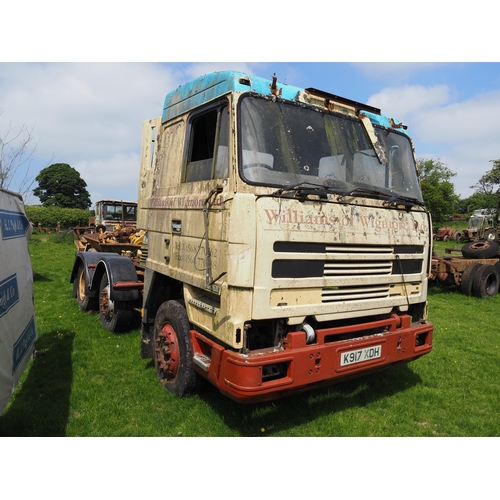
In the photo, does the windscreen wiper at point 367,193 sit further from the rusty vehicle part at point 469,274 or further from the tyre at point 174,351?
the rusty vehicle part at point 469,274

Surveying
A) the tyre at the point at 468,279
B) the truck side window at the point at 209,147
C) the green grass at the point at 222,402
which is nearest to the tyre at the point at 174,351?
the green grass at the point at 222,402

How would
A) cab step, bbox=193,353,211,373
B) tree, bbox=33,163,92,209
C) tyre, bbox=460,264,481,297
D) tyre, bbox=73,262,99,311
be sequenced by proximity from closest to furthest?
cab step, bbox=193,353,211,373, tyre, bbox=73,262,99,311, tyre, bbox=460,264,481,297, tree, bbox=33,163,92,209

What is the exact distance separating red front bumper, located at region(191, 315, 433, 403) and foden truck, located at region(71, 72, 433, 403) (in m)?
0.01

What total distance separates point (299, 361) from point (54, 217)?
3887cm

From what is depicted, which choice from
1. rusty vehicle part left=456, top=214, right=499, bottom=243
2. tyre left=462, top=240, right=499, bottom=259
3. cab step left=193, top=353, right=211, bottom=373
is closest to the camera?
cab step left=193, top=353, right=211, bottom=373

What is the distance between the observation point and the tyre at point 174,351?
3.83m

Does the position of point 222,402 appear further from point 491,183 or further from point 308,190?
point 491,183

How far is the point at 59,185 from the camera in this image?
62.8m

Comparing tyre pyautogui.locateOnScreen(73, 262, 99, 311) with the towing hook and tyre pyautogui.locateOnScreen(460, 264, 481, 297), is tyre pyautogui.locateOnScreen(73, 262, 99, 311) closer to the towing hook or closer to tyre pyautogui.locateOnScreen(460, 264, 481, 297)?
the towing hook

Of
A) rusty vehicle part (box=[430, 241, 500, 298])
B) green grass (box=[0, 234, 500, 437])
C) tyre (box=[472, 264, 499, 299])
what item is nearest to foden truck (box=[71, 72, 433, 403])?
green grass (box=[0, 234, 500, 437])

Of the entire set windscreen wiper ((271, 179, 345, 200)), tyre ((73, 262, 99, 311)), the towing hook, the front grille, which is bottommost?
tyre ((73, 262, 99, 311))

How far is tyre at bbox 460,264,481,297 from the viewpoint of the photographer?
33.9 ft

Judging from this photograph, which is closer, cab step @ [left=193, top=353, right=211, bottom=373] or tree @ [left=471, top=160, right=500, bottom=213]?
cab step @ [left=193, top=353, right=211, bottom=373]

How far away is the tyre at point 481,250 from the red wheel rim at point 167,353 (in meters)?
10.1
